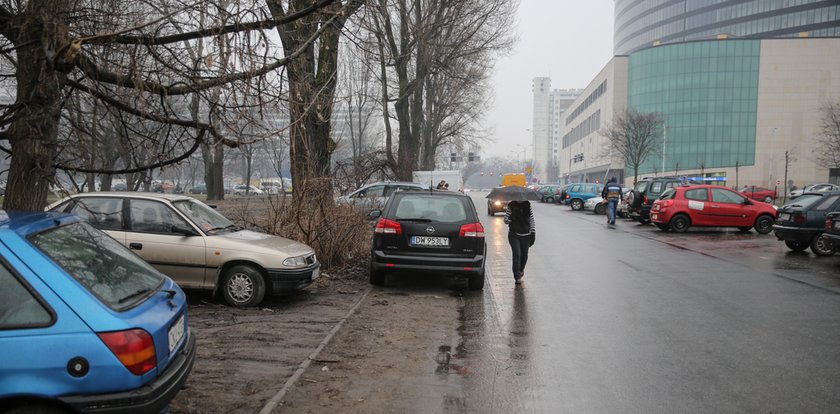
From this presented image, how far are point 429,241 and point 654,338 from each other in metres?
3.48

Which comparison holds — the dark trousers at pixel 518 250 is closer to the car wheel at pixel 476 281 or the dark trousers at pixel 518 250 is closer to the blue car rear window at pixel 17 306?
the car wheel at pixel 476 281

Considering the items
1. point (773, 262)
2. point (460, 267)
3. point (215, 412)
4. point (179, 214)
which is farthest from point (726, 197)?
point (215, 412)

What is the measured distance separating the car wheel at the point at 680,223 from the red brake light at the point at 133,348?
18.9 metres

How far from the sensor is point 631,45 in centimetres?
11456

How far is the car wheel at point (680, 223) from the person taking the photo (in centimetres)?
1894

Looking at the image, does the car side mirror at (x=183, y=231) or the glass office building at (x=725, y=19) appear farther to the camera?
the glass office building at (x=725, y=19)

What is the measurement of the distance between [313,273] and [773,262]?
Result: 9.96 metres

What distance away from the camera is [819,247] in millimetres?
12977

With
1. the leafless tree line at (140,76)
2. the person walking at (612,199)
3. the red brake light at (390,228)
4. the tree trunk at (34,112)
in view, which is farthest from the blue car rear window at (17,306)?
the person walking at (612,199)

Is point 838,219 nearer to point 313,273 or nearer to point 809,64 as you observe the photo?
point 313,273

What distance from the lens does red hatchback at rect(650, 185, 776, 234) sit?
725 inches

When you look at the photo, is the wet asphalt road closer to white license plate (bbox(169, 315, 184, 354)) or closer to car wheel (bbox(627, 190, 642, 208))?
white license plate (bbox(169, 315, 184, 354))

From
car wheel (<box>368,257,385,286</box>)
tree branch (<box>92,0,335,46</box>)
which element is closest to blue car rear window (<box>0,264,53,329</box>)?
tree branch (<box>92,0,335,46</box>)

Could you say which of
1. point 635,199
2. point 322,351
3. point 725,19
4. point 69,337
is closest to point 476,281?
point 322,351
